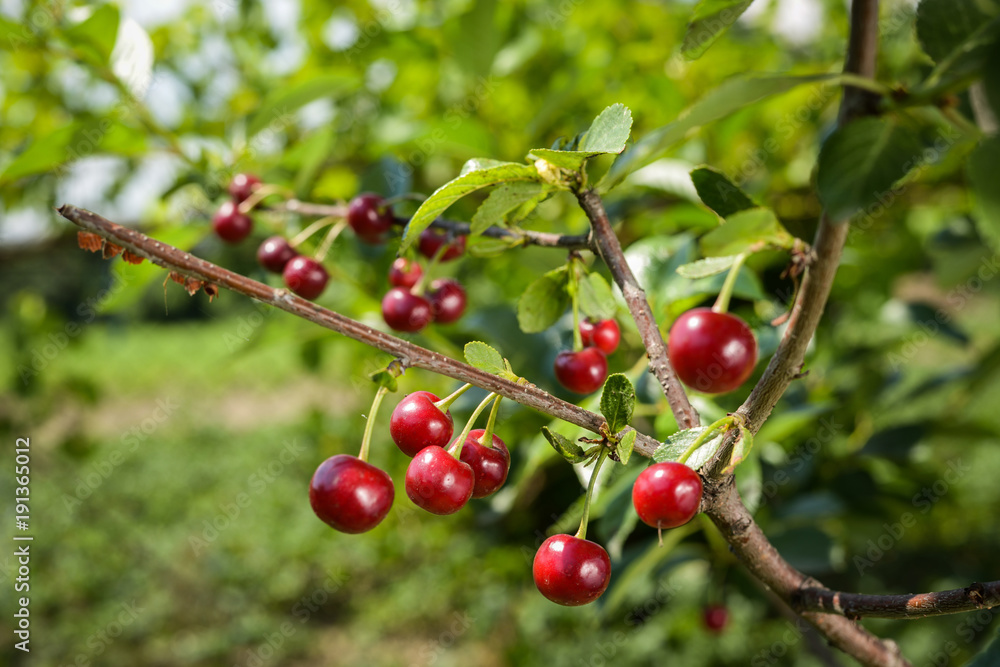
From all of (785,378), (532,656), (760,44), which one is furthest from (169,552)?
(785,378)

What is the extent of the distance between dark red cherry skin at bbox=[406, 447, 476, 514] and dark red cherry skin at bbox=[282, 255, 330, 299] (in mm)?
329

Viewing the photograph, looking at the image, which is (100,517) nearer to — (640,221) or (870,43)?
(640,221)

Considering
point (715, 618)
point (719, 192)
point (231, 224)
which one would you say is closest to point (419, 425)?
point (719, 192)

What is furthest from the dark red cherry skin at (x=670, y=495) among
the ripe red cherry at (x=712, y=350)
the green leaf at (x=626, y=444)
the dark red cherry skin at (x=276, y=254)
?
the dark red cherry skin at (x=276, y=254)

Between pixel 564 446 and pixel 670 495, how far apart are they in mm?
62

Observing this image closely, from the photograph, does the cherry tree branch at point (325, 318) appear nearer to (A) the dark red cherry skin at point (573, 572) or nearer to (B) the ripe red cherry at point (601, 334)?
(A) the dark red cherry skin at point (573, 572)

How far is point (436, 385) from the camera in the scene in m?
1.43

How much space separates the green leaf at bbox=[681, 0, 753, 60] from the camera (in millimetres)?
430

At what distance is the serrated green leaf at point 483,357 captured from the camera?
16.2 inches

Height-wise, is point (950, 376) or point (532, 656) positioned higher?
point (950, 376)

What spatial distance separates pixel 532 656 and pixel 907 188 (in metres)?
1.60

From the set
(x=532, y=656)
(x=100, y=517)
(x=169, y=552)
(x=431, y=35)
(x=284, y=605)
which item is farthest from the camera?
(x=100, y=517)

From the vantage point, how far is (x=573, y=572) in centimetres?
41

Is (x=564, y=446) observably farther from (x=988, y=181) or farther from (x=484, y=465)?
(x=988, y=181)
